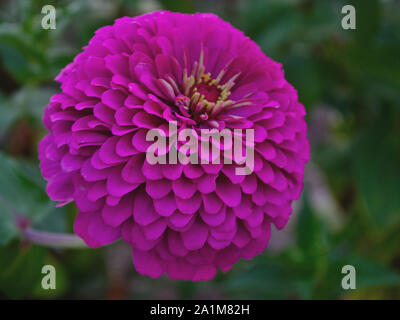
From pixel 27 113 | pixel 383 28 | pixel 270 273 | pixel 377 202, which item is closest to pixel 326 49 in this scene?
pixel 383 28

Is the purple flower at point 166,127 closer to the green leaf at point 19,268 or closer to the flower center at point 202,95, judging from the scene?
the flower center at point 202,95

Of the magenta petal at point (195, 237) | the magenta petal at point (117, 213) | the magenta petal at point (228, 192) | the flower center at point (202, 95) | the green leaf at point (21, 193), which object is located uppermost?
the flower center at point (202, 95)

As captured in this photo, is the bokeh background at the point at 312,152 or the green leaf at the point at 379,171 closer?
the bokeh background at the point at 312,152

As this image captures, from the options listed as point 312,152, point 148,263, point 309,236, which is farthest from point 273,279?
point 312,152

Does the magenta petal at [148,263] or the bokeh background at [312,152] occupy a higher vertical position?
the bokeh background at [312,152]

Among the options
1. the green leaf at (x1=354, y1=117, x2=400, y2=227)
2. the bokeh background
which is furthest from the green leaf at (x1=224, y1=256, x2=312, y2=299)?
the green leaf at (x1=354, y1=117, x2=400, y2=227)

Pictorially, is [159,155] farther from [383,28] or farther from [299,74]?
[383,28]

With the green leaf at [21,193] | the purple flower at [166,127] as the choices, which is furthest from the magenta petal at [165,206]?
the green leaf at [21,193]
